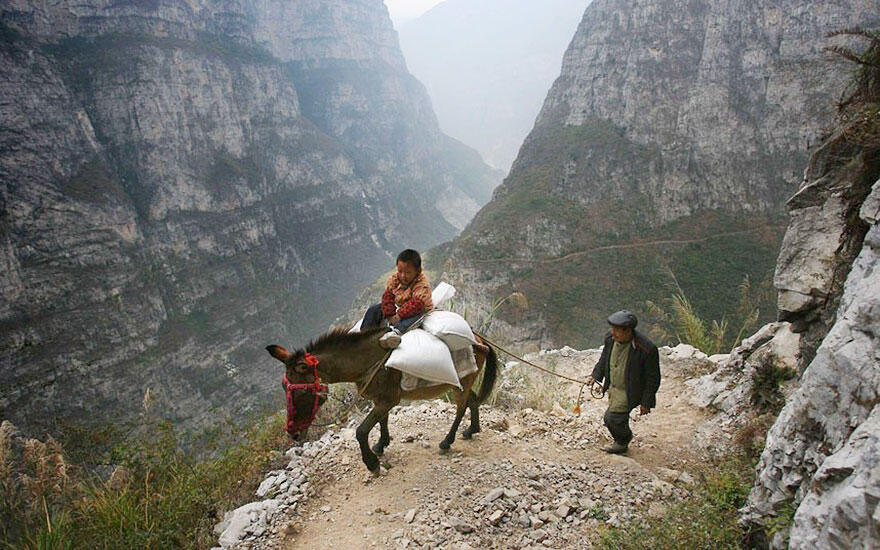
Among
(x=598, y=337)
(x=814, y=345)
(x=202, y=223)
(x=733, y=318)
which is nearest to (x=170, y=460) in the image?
(x=814, y=345)

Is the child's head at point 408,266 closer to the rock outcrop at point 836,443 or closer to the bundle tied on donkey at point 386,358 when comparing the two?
the bundle tied on donkey at point 386,358

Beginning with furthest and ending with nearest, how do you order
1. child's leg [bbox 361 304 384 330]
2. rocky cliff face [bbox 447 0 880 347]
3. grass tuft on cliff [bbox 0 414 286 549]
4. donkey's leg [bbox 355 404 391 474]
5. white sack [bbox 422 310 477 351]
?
rocky cliff face [bbox 447 0 880 347] < child's leg [bbox 361 304 384 330] < white sack [bbox 422 310 477 351] < donkey's leg [bbox 355 404 391 474] < grass tuft on cliff [bbox 0 414 286 549]

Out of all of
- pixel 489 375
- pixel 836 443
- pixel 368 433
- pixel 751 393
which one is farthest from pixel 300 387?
pixel 751 393

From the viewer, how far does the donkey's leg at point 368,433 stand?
15.4ft

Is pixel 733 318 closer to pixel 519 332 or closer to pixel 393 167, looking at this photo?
pixel 519 332

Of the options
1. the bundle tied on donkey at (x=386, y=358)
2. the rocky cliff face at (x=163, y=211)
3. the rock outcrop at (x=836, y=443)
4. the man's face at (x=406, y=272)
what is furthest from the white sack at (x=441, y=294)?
the rocky cliff face at (x=163, y=211)

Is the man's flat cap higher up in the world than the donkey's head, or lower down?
lower down

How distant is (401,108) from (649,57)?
9273 centimetres

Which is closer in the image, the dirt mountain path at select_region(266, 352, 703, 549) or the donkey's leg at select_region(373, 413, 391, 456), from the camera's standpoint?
the dirt mountain path at select_region(266, 352, 703, 549)

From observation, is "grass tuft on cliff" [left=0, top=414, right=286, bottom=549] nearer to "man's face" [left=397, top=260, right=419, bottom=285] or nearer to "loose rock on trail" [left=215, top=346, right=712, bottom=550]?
"loose rock on trail" [left=215, top=346, right=712, bottom=550]

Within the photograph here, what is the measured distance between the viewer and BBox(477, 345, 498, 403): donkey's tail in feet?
19.0

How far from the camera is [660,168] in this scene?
176 feet

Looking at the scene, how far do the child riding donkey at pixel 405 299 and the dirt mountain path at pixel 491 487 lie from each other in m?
1.45

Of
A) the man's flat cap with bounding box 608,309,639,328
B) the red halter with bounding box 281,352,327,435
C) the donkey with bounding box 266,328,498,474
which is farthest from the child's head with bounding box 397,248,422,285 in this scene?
the man's flat cap with bounding box 608,309,639,328
